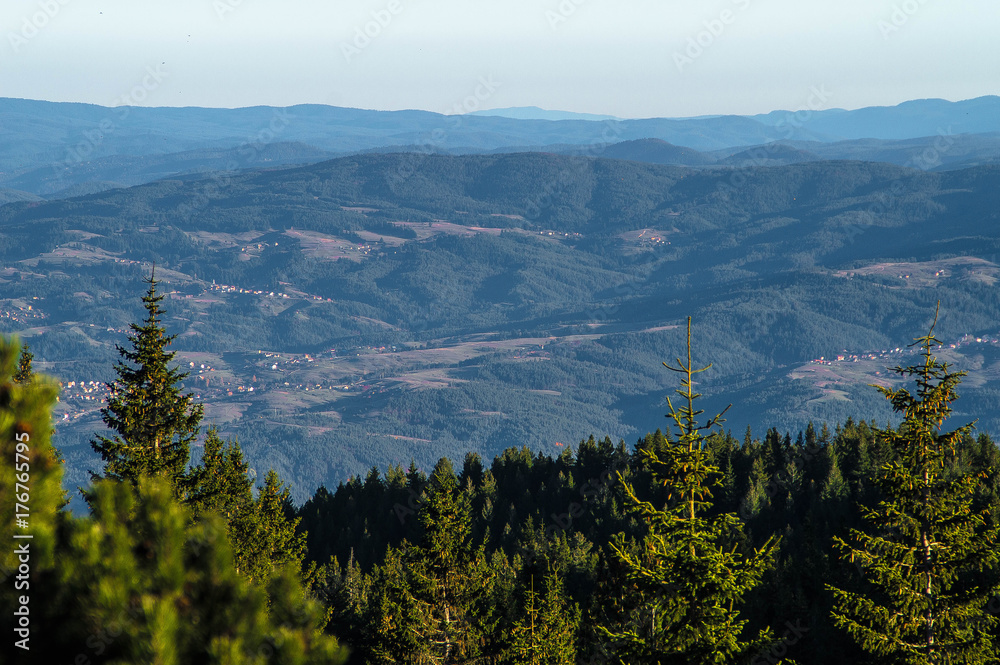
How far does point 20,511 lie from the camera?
7.92 meters

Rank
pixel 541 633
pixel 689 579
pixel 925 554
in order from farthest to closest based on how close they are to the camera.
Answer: pixel 541 633 → pixel 925 554 → pixel 689 579

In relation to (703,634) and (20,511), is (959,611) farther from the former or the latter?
(20,511)

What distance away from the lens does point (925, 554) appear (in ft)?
79.3

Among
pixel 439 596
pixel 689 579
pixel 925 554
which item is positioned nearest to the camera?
pixel 689 579

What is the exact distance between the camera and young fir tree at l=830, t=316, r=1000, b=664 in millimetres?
23281

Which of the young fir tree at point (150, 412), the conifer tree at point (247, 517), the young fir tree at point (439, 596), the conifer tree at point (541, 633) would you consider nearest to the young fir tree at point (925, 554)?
the conifer tree at point (541, 633)

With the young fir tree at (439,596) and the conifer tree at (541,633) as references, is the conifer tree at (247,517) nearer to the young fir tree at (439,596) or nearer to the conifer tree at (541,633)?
the young fir tree at (439,596)

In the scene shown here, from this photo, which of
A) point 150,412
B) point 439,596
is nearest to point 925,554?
point 439,596

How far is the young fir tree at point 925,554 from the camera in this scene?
2328 cm

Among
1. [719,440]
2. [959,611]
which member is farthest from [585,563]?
[959,611]

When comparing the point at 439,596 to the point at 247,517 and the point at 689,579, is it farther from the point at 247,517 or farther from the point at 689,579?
the point at 689,579

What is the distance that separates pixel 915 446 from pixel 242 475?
122 ft

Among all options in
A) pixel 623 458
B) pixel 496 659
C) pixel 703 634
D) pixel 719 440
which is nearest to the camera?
pixel 703 634

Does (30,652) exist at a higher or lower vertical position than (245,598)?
lower
